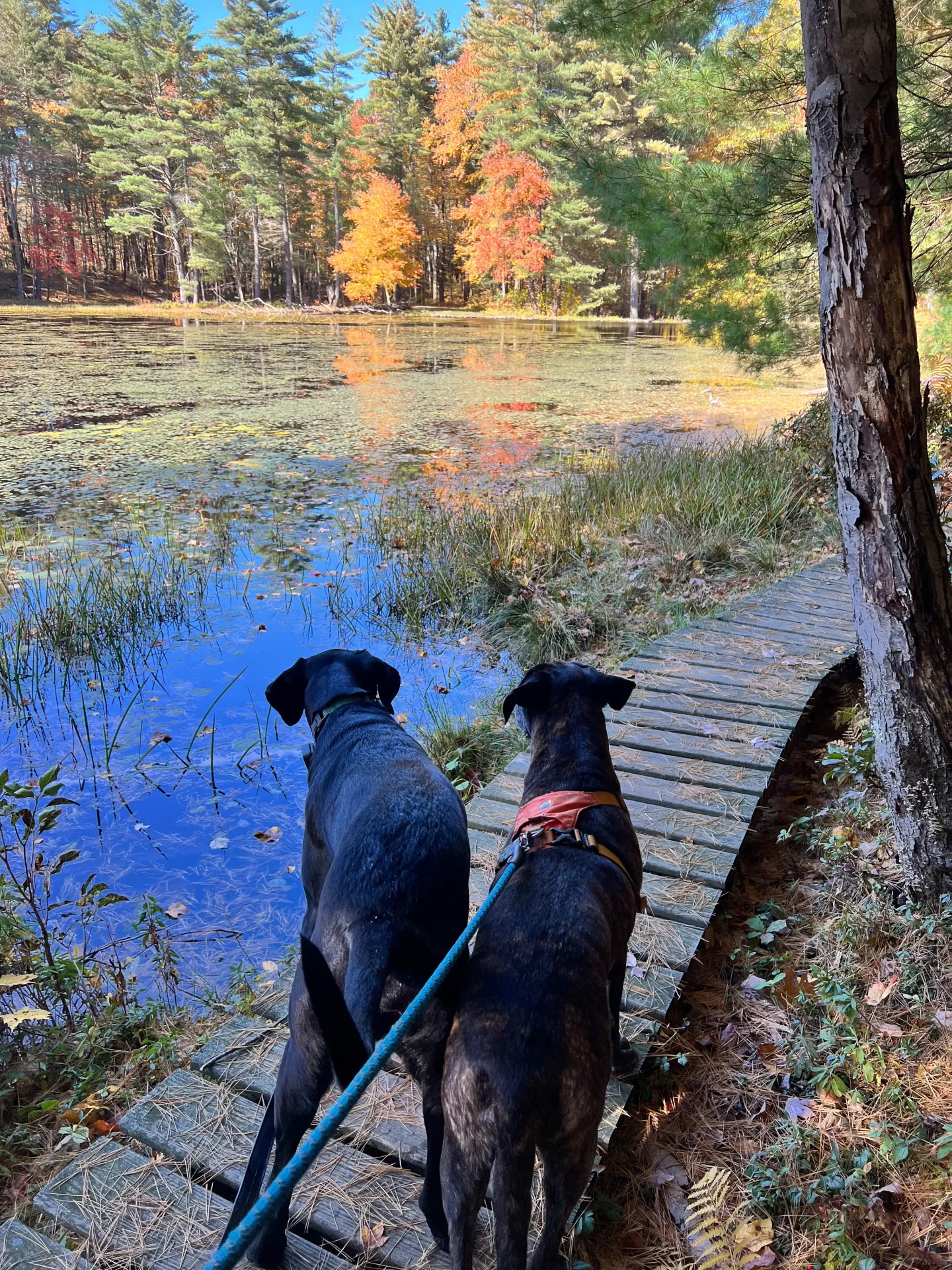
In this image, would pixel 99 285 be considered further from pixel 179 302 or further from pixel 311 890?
pixel 311 890

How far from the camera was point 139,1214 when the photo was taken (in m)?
1.85

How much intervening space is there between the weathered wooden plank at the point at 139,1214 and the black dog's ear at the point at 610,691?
1.60m

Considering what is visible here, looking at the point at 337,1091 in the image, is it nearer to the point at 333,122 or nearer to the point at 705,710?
the point at 705,710

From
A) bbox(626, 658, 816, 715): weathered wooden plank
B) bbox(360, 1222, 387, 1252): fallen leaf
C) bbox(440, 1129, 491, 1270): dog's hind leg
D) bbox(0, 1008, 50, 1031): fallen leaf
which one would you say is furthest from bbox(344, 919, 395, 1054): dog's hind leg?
bbox(626, 658, 816, 715): weathered wooden plank

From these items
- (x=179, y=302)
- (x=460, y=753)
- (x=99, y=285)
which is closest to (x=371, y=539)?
(x=460, y=753)

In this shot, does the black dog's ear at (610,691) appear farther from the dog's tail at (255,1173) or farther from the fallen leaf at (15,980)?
the fallen leaf at (15,980)

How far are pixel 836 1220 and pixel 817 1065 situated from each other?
0.46 m

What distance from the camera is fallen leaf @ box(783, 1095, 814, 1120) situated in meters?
2.03

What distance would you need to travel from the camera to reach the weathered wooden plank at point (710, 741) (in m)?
3.67

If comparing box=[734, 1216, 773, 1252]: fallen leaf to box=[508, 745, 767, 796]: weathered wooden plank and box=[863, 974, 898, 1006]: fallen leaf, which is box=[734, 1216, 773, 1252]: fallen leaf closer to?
box=[863, 974, 898, 1006]: fallen leaf

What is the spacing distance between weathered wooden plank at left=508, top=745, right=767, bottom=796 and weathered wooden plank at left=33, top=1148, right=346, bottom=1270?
2.02 meters

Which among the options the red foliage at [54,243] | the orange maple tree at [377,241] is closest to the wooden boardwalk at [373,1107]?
the orange maple tree at [377,241]

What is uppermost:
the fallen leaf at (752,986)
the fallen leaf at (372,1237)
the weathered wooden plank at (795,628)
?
the weathered wooden plank at (795,628)

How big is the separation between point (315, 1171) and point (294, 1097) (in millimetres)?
360
